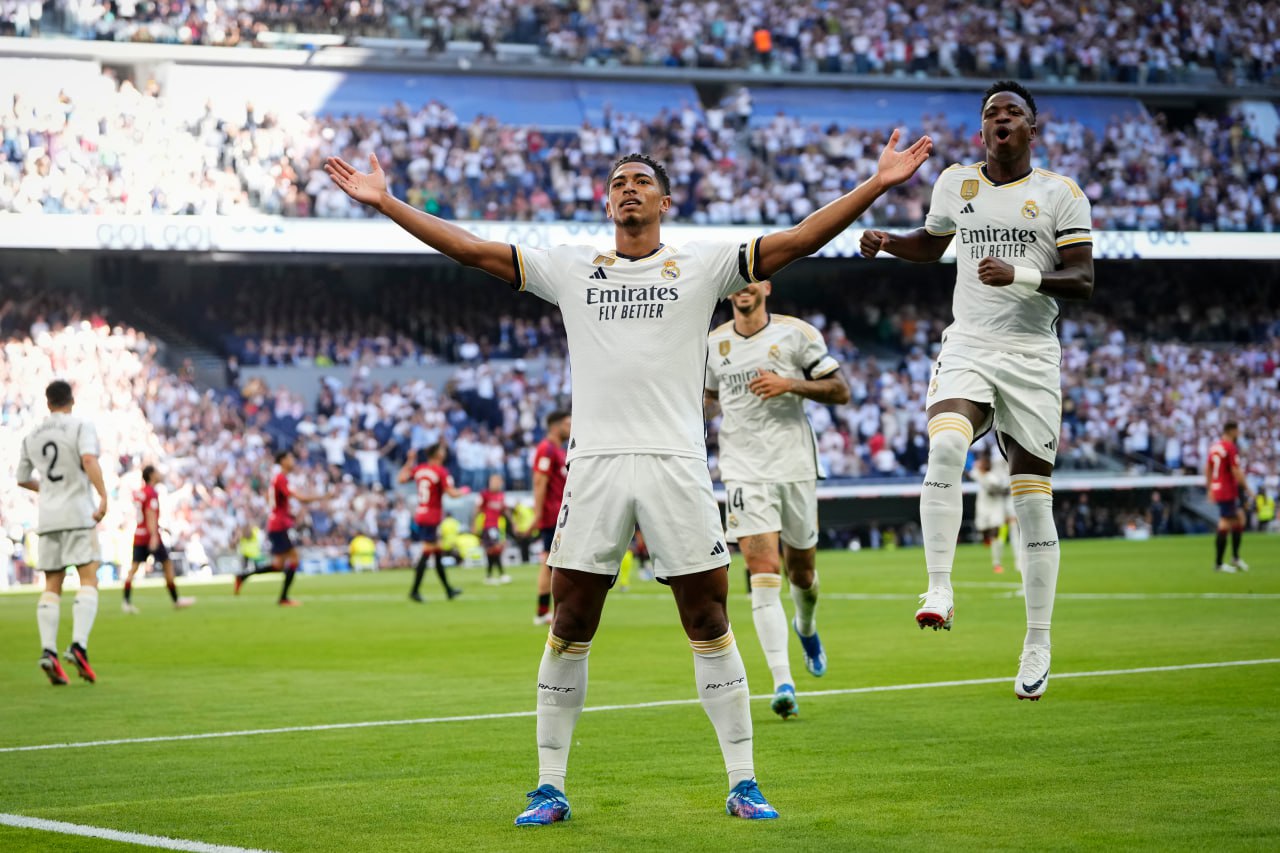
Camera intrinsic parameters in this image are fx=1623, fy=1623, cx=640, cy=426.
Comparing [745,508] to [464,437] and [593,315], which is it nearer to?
[593,315]

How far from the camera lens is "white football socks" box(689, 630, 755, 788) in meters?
6.72

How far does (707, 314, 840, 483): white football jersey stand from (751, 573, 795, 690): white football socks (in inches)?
34.2

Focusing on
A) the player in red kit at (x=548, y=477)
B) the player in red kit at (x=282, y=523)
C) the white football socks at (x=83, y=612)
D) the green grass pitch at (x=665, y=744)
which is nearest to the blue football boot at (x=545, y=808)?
the green grass pitch at (x=665, y=744)

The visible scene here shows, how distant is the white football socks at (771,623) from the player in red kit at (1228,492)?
17500 millimetres

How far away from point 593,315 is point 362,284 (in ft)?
128

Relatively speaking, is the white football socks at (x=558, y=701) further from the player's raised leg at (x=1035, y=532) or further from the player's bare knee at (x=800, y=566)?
the player's bare knee at (x=800, y=566)

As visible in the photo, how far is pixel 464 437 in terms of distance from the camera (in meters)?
38.7

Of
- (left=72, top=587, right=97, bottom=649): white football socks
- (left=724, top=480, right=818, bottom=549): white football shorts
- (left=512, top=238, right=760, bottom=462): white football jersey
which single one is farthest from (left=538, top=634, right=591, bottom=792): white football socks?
(left=72, top=587, right=97, bottom=649): white football socks

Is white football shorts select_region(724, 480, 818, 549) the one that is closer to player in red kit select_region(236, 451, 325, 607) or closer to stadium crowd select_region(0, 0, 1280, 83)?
player in red kit select_region(236, 451, 325, 607)

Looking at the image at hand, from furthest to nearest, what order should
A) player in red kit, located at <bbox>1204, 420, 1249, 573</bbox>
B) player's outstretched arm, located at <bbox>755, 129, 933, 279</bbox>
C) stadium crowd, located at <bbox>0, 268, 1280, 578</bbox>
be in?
stadium crowd, located at <bbox>0, 268, 1280, 578</bbox>
player in red kit, located at <bbox>1204, 420, 1249, 573</bbox>
player's outstretched arm, located at <bbox>755, 129, 933, 279</bbox>

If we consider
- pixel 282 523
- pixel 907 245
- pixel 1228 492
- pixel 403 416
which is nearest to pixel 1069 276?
pixel 907 245

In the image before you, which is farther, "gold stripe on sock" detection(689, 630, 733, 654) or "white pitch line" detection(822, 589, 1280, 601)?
"white pitch line" detection(822, 589, 1280, 601)

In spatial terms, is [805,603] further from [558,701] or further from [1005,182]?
[558,701]

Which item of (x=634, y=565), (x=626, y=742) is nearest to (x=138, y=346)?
(x=634, y=565)
